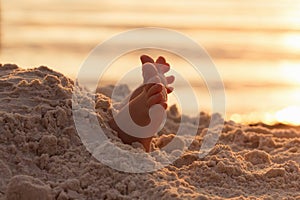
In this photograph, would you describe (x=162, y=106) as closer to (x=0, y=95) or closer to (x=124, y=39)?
(x=0, y=95)

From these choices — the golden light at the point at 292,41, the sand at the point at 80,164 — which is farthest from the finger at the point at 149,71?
the golden light at the point at 292,41

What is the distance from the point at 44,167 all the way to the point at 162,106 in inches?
14.5

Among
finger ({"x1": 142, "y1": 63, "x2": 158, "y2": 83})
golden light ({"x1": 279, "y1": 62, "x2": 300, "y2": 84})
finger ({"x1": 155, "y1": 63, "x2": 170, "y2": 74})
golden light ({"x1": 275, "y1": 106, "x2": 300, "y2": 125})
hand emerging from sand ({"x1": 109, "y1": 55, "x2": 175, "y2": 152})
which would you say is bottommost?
hand emerging from sand ({"x1": 109, "y1": 55, "x2": 175, "y2": 152})

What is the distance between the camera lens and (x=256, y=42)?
4715mm

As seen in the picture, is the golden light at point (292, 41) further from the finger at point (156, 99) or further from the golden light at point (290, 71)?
the finger at point (156, 99)

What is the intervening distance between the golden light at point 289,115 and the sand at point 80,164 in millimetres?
936

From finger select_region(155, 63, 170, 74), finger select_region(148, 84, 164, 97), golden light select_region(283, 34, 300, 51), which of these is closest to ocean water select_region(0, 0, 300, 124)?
golden light select_region(283, 34, 300, 51)

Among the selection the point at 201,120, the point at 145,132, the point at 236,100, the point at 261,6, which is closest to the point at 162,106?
the point at 145,132

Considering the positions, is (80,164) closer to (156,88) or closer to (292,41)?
(156,88)

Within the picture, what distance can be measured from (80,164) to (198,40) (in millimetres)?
2847

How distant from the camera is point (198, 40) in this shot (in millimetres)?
4648

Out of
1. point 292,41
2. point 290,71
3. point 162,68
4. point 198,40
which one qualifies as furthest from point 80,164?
point 292,41

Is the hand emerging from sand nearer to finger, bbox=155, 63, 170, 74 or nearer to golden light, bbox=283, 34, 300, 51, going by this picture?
finger, bbox=155, 63, 170, 74

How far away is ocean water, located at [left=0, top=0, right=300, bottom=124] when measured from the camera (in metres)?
3.67
